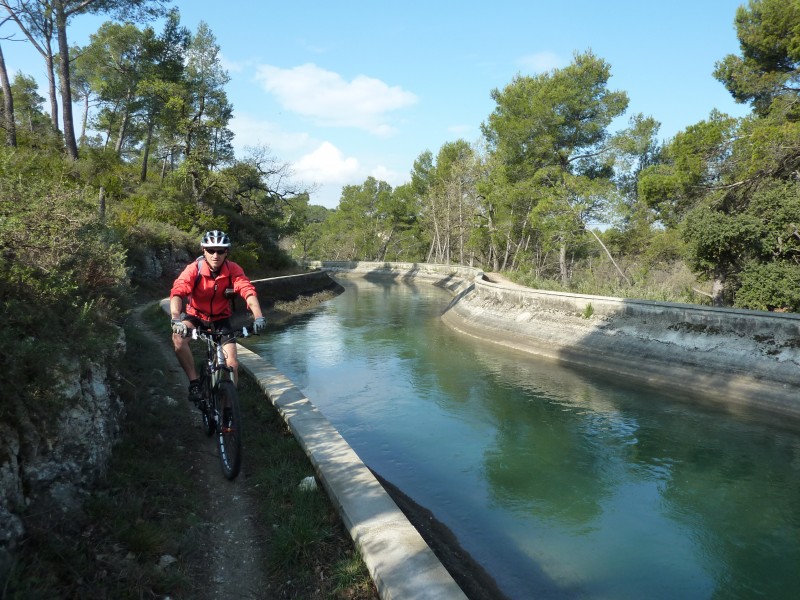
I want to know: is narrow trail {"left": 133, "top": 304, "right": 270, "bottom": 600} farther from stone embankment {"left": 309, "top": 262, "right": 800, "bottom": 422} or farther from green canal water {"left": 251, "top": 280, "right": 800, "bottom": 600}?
stone embankment {"left": 309, "top": 262, "right": 800, "bottom": 422}

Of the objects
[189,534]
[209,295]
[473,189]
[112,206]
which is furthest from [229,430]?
[473,189]

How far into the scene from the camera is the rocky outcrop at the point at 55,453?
3.20 meters

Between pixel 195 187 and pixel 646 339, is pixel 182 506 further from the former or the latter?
pixel 195 187

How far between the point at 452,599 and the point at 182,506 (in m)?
2.57

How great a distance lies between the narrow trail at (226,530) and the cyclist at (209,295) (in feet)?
→ 2.51

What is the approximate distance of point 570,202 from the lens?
87.4 ft

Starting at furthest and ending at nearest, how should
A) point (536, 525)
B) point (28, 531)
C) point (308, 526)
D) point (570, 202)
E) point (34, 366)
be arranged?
1. point (570, 202)
2. point (536, 525)
3. point (308, 526)
4. point (34, 366)
5. point (28, 531)

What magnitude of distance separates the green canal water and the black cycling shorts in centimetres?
353

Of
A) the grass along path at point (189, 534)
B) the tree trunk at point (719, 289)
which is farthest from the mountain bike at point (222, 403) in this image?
the tree trunk at point (719, 289)

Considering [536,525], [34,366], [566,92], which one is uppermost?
[566,92]

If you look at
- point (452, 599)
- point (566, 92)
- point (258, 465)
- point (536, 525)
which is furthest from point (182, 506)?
point (566, 92)

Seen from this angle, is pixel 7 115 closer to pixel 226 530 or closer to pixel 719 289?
pixel 226 530

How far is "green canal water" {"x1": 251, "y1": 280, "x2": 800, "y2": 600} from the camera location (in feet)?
18.9

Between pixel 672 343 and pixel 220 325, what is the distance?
12204 millimetres
